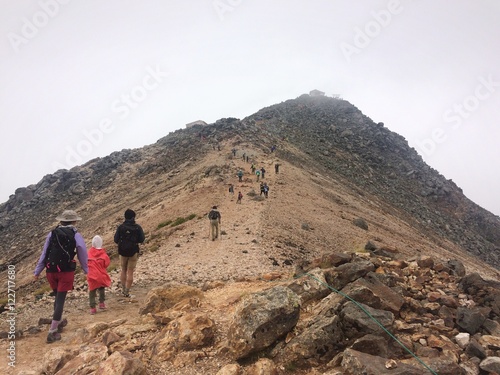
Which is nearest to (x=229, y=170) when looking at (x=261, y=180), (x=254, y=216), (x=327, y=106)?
(x=261, y=180)

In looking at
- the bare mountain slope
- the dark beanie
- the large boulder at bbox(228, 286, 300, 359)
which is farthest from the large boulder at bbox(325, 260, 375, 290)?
the bare mountain slope

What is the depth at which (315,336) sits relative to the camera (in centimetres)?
500

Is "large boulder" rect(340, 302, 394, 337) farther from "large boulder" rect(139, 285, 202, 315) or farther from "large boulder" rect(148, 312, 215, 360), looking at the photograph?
"large boulder" rect(139, 285, 202, 315)

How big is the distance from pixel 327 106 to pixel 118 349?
79125 mm

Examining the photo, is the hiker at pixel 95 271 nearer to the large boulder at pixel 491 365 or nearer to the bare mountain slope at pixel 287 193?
the large boulder at pixel 491 365

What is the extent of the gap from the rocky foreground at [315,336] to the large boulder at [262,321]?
1cm

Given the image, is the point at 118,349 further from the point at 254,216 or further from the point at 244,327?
the point at 254,216

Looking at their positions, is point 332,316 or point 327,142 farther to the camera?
point 327,142

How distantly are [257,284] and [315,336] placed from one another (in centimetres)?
382

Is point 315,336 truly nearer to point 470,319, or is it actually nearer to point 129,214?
point 470,319

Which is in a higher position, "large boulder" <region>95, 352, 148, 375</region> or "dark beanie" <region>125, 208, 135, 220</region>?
"dark beanie" <region>125, 208, 135, 220</region>

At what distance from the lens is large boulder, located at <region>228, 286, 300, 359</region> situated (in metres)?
5.01

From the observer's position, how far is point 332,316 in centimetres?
531

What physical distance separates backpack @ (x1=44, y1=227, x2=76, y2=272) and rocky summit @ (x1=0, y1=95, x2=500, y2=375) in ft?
4.08
